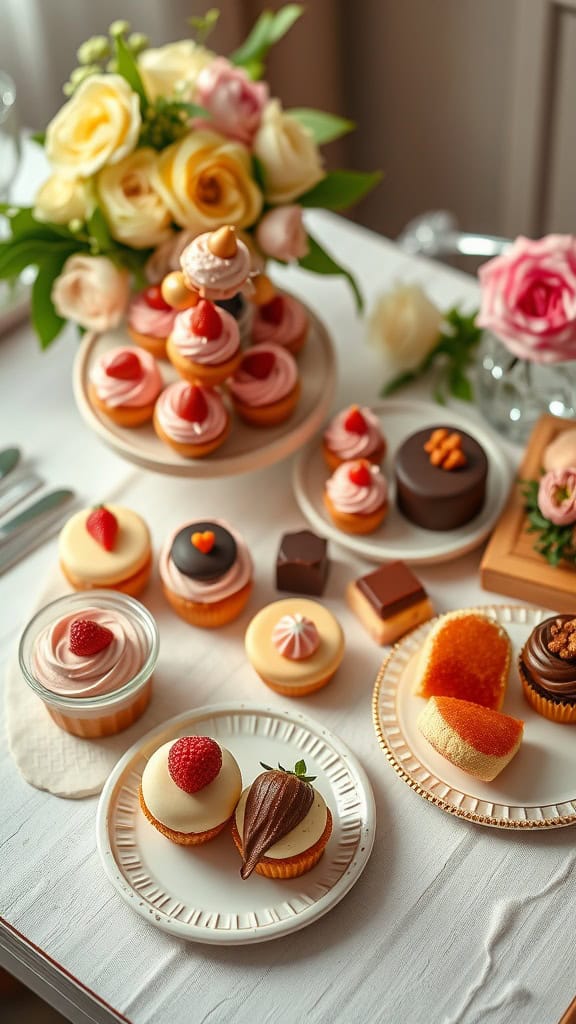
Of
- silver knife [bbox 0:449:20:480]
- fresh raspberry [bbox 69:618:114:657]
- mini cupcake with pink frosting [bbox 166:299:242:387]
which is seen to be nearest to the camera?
fresh raspberry [bbox 69:618:114:657]

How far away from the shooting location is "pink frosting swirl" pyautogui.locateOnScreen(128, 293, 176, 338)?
1.33 m

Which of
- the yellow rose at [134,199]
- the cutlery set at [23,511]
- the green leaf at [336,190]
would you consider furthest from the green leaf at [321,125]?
the cutlery set at [23,511]

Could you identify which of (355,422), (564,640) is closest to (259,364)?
(355,422)

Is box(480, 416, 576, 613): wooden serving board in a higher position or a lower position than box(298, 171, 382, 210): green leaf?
lower

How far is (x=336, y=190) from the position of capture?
147 centimetres

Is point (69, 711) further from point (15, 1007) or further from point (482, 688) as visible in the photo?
point (15, 1007)

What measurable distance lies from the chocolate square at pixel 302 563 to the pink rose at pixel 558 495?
0.26 meters

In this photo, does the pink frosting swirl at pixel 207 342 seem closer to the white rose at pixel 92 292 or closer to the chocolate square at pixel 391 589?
the white rose at pixel 92 292

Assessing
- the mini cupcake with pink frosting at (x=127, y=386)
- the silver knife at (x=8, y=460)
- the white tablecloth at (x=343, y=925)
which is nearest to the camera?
the white tablecloth at (x=343, y=925)

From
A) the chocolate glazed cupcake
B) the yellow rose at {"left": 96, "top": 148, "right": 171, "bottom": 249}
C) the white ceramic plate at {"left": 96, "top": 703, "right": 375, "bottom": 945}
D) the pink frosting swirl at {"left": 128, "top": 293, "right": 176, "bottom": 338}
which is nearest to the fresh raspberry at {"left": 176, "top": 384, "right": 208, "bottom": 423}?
the pink frosting swirl at {"left": 128, "top": 293, "right": 176, "bottom": 338}

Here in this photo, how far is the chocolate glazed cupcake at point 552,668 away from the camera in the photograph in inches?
43.0

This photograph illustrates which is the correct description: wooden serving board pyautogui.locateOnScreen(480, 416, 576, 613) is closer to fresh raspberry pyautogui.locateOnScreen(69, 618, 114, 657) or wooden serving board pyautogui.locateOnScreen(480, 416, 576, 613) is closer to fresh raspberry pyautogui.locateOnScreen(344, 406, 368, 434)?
fresh raspberry pyautogui.locateOnScreen(344, 406, 368, 434)

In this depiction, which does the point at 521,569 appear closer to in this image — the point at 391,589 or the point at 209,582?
the point at 391,589

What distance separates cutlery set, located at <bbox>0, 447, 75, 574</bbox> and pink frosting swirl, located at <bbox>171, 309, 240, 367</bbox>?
0.29 m
